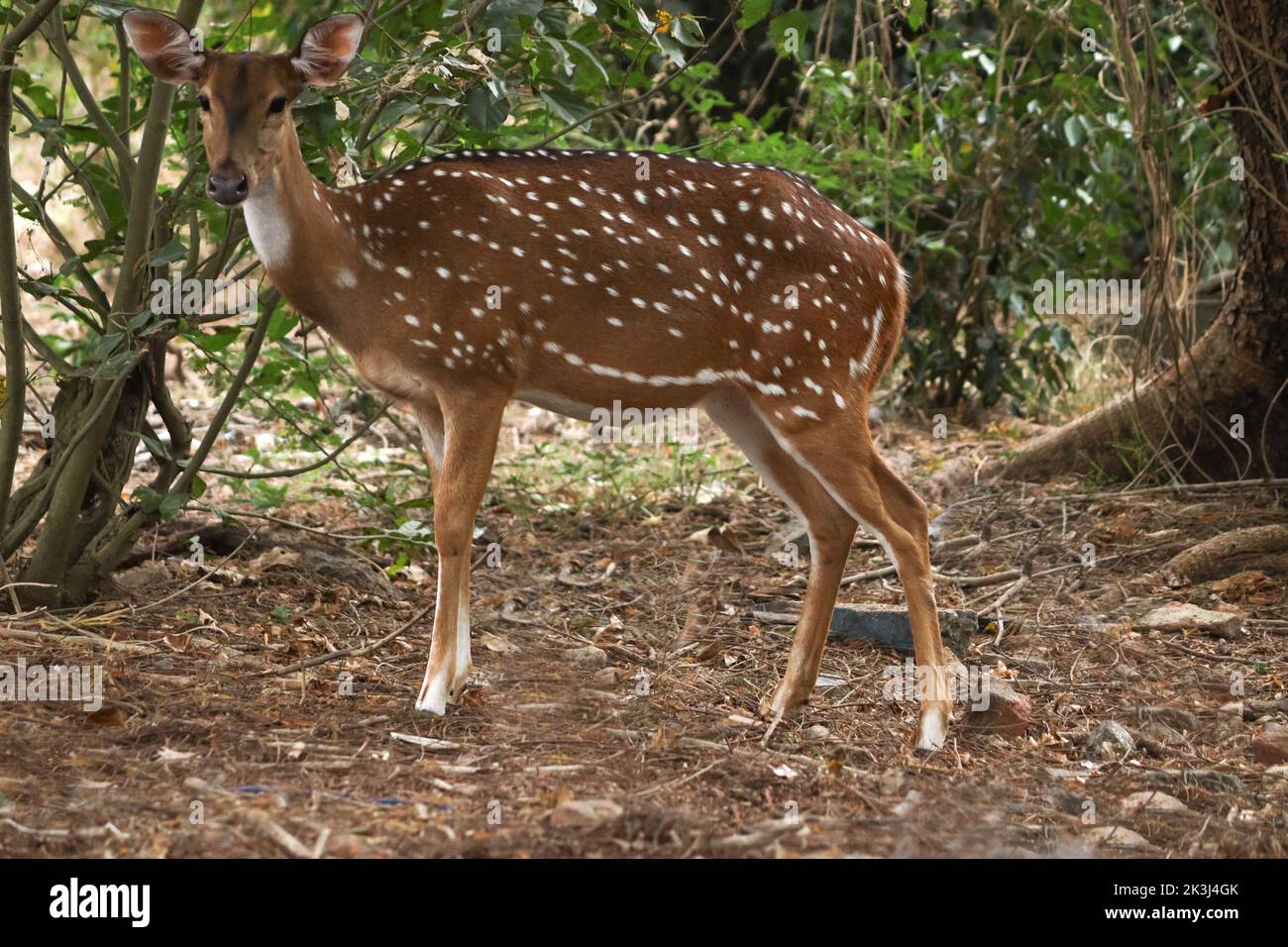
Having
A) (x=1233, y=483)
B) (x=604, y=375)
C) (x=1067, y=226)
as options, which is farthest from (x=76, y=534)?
(x=1067, y=226)

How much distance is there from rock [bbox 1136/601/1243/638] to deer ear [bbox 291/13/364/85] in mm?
3859

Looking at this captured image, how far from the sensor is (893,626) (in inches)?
235

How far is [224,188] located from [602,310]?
53.8 inches

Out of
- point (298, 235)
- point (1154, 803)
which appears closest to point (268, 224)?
point (298, 235)

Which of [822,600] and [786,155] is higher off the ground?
[786,155]

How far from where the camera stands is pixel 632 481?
812 cm

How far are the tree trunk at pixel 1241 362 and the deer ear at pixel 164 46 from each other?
448 centimetres

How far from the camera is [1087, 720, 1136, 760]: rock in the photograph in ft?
16.1

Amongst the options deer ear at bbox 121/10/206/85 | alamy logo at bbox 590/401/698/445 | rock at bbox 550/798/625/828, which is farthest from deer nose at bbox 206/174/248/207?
alamy logo at bbox 590/401/698/445

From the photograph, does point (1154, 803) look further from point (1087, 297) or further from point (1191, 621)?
point (1087, 297)

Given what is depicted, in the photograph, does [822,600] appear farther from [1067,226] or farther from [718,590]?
[1067,226]

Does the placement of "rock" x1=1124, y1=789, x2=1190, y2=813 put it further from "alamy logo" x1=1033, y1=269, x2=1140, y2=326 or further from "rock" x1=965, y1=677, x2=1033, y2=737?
"alamy logo" x1=1033, y1=269, x2=1140, y2=326

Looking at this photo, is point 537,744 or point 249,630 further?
point 249,630
